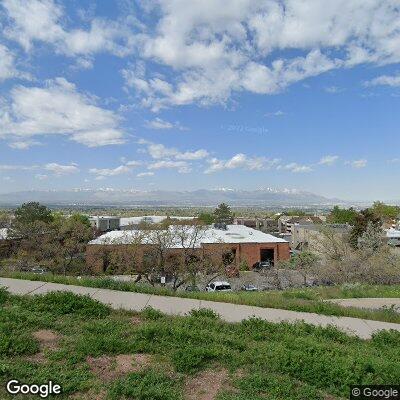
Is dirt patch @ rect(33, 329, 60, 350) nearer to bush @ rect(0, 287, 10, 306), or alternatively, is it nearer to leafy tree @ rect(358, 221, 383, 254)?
bush @ rect(0, 287, 10, 306)

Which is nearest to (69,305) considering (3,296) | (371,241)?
→ (3,296)

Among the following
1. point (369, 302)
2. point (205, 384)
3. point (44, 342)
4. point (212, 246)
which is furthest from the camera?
point (212, 246)

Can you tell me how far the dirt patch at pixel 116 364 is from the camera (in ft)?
14.0

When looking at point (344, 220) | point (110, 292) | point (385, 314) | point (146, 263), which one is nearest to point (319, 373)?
point (385, 314)

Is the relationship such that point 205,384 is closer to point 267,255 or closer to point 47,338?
point 47,338

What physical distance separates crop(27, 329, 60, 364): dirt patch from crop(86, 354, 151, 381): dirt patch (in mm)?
564

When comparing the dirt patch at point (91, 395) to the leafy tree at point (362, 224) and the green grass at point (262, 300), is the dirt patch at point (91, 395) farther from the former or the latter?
the leafy tree at point (362, 224)

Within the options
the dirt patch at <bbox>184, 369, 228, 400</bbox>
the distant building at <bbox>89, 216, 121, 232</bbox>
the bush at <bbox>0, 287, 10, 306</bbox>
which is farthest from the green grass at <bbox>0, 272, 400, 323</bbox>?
the distant building at <bbox>89, 216, 121, 232</bbox>

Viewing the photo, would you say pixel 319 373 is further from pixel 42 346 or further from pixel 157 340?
pixel 42 346

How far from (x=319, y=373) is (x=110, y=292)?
5.45 m

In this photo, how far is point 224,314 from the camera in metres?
7.27

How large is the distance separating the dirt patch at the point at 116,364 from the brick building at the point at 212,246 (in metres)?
23.2

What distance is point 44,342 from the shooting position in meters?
5.05

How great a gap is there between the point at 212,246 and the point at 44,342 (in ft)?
96.6
